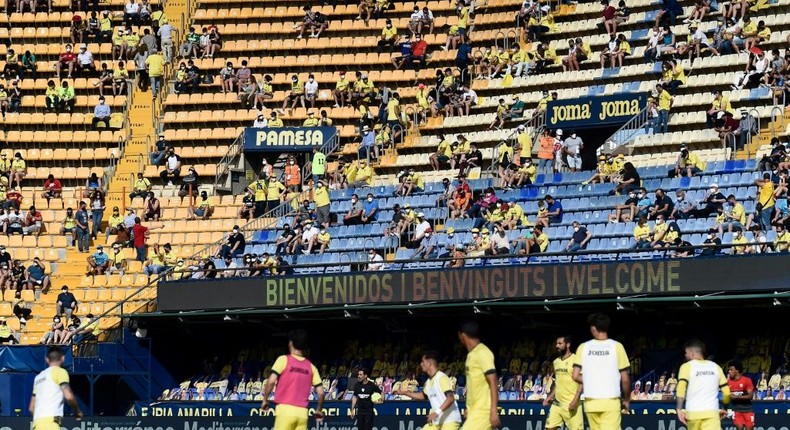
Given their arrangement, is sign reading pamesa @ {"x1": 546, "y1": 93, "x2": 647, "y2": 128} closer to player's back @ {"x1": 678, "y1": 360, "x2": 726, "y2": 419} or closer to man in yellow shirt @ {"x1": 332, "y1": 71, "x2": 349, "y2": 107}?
man in yellow shirt @ {"x1": 332, "y1": 71, "x2": 349, "y2": 107}

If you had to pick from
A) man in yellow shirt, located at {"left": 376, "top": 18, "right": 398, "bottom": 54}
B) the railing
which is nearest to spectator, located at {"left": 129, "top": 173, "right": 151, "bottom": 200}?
man in yellow shirt, located at {"left": 376, "top": 18, "right": 398, "bottom": 54}

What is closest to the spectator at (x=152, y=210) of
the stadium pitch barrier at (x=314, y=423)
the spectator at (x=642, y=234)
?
the stadium pitch barrier at (x=314, y=423)

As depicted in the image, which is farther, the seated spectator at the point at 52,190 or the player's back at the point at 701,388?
the seated spectator at the point at 52,190

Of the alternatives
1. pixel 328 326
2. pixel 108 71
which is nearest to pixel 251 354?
pixel 328 326

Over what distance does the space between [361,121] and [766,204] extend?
41.9 ft

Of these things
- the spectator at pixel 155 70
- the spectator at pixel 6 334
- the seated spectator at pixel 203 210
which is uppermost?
the spectator at pixel 155 70

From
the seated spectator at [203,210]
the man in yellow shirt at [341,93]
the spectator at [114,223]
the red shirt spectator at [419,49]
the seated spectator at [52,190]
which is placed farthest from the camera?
the red shirt spectator at [419,49]

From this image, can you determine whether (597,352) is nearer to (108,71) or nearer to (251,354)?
(251,354)

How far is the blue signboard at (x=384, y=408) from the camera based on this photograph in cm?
2556

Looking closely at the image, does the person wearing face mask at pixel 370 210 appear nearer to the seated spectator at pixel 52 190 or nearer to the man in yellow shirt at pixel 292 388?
the seated spectator at pixel 52 190

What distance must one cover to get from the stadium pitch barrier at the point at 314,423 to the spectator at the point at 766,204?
20.9 ft

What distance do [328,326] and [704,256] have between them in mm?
8546

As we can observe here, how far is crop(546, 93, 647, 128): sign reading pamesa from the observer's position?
34188 millimetres

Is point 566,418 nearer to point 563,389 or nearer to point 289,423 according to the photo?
point 563,389
